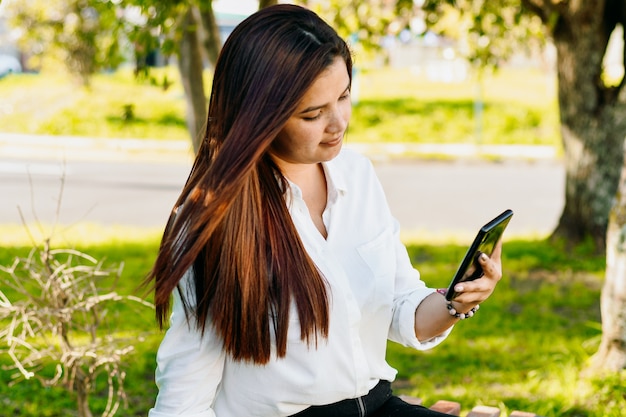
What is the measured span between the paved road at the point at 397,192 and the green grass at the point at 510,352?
2020 millimetres

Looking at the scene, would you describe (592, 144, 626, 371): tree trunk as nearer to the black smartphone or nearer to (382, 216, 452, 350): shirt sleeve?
(382, 216, 452, 350): shirt sleeve

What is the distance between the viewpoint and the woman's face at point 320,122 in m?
2.02

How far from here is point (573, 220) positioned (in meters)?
7.70

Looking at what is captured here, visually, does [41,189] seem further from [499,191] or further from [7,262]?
[499,191]

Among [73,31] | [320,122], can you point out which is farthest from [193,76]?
[320,122]

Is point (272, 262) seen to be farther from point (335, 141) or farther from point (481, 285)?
point (481, 285)

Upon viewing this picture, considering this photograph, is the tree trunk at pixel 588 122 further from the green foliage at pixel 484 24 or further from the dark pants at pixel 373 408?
the dark pants at pixel 373 408

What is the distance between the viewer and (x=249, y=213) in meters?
2.07

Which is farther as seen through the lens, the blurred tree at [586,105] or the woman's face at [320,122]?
the blurred tree at [586,105]

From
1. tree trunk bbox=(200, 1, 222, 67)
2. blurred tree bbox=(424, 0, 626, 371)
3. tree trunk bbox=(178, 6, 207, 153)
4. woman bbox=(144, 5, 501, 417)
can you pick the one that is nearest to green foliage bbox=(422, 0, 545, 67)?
blurred tree bbox=(424, 0, 626, 371)

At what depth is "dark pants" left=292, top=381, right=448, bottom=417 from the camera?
7.14ft

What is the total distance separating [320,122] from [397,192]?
11.0 m

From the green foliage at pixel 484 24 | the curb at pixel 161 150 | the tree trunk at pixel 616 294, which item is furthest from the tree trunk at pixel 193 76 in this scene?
the curb at pixel 161 150

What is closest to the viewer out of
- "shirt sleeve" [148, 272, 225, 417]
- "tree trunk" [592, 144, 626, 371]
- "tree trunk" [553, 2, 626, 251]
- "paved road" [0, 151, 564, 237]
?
"shirt sleeve" [148, 272, 225, 417]
